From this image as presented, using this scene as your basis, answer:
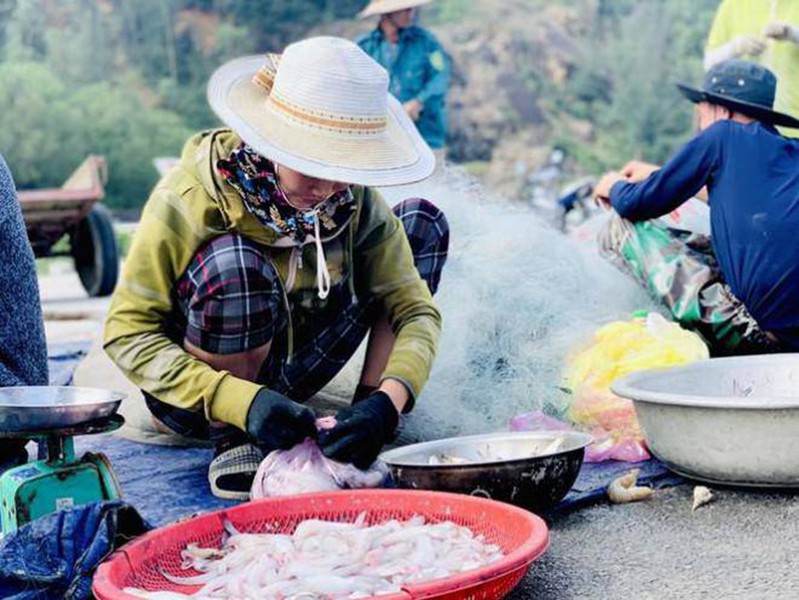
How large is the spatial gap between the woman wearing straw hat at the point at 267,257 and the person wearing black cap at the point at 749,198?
45.2 inches

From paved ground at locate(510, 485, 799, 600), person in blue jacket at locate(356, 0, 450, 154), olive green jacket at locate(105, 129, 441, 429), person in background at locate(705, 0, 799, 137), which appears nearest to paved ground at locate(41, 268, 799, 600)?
paved ground at locate(510, 485, 799, 600)

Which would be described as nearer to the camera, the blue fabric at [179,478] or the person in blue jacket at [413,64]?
the blue fabric at [179,478]

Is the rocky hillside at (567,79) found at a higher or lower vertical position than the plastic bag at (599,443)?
lower

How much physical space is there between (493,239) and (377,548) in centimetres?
203

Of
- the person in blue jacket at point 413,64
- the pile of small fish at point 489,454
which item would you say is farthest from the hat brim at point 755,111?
the person in blue jacket at point 413,64

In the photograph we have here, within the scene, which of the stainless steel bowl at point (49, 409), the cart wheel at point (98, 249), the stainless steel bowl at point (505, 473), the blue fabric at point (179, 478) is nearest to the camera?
the stainless steel bowl at point (49, 409)

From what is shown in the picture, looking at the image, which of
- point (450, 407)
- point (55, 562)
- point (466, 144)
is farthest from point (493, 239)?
point (466, 144)

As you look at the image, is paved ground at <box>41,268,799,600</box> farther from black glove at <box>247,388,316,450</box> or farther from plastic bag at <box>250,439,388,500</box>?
black glove at <box>247,388,316,450</box>

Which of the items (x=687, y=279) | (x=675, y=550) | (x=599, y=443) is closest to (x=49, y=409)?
(x=675, y=550)

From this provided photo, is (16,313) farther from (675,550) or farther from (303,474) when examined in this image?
(675,550)

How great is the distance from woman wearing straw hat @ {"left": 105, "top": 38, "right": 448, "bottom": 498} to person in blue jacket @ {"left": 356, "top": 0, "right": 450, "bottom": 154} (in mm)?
4509

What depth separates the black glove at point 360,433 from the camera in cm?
239

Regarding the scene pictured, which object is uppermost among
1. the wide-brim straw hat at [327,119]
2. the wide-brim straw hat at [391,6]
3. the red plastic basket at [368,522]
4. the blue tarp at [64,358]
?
the wide-brim straw hat at [327,119]

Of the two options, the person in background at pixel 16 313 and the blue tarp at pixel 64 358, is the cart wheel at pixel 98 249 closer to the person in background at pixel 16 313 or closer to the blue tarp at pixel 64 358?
the blue tarp at pixel 64 358
